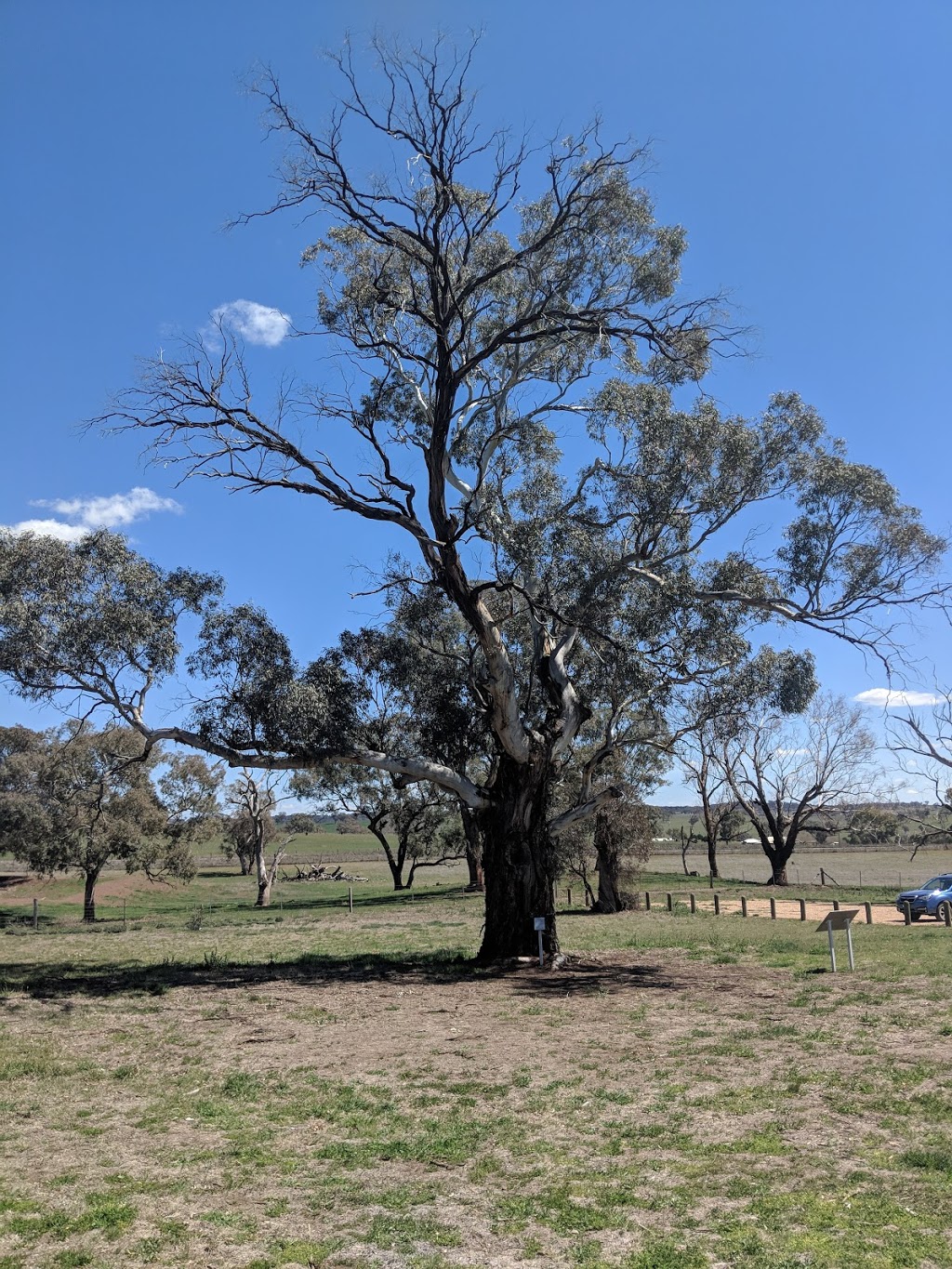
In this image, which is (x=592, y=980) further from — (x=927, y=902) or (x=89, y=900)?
(x=89, y=900)

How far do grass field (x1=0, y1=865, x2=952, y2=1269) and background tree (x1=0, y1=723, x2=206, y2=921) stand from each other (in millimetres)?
20848

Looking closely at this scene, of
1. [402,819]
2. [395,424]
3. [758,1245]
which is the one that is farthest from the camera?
[402,819]

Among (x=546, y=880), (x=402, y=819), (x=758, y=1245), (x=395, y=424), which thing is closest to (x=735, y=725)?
(x=546, y=880)

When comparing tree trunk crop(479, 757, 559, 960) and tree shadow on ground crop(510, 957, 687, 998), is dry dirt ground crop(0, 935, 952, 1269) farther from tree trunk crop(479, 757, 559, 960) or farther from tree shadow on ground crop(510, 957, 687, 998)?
tree trunk crop(479, 757, 559, 960)

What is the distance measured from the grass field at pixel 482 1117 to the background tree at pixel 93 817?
68.4 feet

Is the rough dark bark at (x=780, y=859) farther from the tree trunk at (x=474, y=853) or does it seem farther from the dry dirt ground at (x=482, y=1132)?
the dry dirt ground at (x=482, y=1132)

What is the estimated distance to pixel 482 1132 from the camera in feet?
25.2

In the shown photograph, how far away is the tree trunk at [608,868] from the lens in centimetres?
3416

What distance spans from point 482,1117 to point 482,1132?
Result: 487 millimetres

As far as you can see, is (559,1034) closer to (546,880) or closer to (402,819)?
(546,880)

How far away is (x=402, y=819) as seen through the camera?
5253 centimetres

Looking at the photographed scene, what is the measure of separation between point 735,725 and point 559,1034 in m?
10.8

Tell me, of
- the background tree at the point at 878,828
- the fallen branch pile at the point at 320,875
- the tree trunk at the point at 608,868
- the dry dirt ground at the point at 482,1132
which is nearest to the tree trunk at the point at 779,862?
the tree trunk at the point at 608,868

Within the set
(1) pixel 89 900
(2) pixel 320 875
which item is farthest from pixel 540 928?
(2) pixel 320 875
